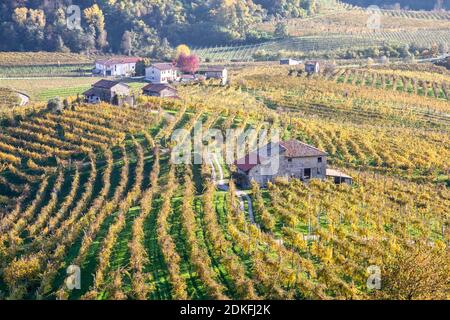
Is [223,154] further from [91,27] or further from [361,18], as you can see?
[361,18]

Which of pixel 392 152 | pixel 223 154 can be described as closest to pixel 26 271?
pixel 223 154

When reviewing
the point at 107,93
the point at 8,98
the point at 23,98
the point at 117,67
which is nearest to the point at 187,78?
the point at 117,67

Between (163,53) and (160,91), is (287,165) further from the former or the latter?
(163,53)
